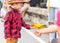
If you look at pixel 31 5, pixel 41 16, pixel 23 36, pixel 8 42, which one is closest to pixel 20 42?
pixel 23 36

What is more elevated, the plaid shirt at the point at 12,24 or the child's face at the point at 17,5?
the child's face at the point at 17,5

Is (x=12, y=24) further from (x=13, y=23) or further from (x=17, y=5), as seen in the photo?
(x=17, y=5)

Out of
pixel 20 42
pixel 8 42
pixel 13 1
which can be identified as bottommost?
pixel 20 42

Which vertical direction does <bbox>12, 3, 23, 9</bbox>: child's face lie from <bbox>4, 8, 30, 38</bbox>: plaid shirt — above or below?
above

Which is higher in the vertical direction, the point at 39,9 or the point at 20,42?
the point at 39,9

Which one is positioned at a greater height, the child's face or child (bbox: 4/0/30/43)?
the child's face

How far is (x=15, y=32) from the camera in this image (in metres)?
1.34

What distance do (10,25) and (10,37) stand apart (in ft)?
0.28

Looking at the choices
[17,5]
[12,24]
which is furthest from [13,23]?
[17,5]

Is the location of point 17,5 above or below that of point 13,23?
above

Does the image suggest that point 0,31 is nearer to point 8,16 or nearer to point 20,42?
point 20,42

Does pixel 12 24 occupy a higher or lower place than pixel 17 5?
lower

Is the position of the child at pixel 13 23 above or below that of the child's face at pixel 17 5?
below

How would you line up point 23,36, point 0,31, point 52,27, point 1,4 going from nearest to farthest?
point 52,27 < point 23,36 < point 0,31 < point 1,4
